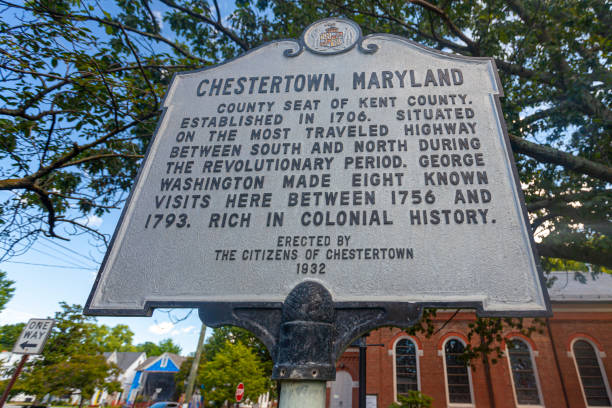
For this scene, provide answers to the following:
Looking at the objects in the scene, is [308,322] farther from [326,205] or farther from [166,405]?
[166,405]

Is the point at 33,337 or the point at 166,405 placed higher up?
the point at 33,337

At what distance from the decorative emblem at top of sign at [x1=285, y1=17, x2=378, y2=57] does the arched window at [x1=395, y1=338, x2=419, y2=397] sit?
62.7ft

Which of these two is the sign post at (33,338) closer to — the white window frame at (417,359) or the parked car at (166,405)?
the white window frame at (417,359)

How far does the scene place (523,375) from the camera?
17234 millimetres

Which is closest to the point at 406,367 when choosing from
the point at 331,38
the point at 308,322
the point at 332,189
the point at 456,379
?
the point at 456,379

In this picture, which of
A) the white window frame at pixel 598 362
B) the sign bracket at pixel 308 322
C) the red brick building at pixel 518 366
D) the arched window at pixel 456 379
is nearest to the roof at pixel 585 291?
the red brick building at pixel 518 366

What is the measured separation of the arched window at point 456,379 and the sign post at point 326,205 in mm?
17277

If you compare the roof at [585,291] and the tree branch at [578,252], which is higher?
the roof at [585,291]

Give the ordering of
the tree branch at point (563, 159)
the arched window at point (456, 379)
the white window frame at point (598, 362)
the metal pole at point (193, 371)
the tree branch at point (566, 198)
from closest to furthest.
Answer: the tree branch at point (563, 159) → the tree branch at point (566, 198) → the metal pole at point (193, 371) → the white window frame at point (598, 362) → the arched window at point (456, 379)

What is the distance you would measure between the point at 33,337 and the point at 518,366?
21857 millimetres

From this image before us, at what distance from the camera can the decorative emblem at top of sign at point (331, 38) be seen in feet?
12.6

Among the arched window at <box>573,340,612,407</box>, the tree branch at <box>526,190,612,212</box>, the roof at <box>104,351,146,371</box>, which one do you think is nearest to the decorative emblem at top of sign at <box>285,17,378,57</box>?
the tree branch at <box>526,190,612,212</box>

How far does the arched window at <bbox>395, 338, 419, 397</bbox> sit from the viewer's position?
A: 58.1 ft

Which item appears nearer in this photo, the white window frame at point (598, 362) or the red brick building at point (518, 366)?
the white window frame at point (598, 362)
